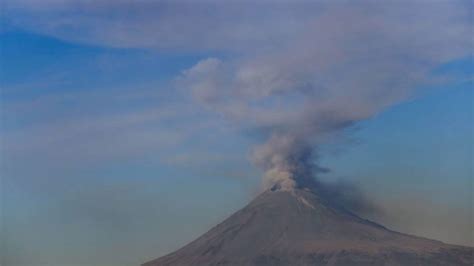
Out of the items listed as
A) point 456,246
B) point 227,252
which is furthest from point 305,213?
point 456,246

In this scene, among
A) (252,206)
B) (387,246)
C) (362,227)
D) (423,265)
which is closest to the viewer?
(423,265)

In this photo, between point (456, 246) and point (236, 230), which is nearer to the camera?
point (456, 246)

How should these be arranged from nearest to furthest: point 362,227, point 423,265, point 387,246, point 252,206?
1. point 423,265
2. point 387,246
3. point 362,227
4. point 252,206

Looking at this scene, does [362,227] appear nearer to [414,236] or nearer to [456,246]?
[414,236]

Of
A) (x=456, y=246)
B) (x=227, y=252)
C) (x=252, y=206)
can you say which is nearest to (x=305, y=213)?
(x=252, y=206)

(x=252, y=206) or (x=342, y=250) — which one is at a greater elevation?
(x=252, y=206)

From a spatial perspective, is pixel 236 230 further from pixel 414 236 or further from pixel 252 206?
pixel 414 236
